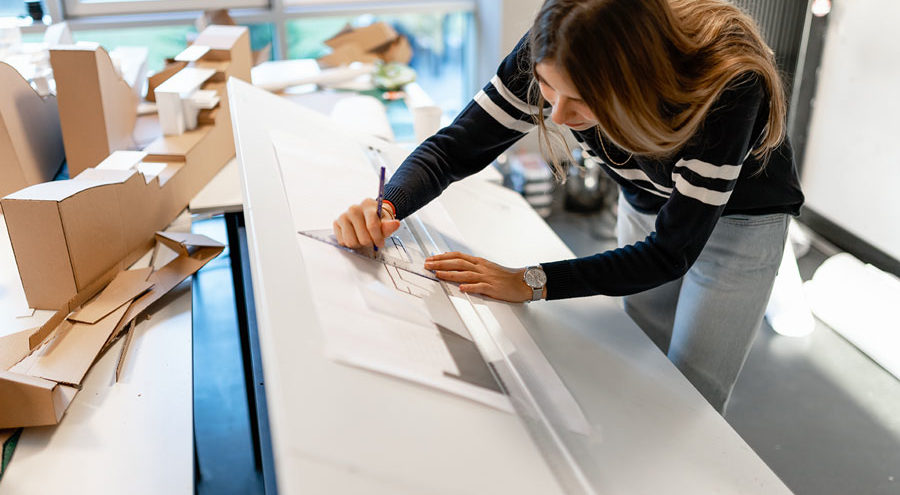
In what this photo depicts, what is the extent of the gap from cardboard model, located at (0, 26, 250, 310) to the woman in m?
0.47

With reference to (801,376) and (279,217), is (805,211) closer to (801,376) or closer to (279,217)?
(801,376)

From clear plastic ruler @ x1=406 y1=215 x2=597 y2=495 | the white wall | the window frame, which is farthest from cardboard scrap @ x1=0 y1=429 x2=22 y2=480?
the white wall

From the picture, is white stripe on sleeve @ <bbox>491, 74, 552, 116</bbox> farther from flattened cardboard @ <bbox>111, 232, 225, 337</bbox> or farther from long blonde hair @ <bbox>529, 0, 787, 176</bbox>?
flattened cardboard @ <bbox>111, 232, 225, 337</bbox>

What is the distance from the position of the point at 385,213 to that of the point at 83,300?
1.82 feet

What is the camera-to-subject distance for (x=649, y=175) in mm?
1251

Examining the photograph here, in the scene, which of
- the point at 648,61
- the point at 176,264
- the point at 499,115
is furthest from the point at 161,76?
the point at 648,61

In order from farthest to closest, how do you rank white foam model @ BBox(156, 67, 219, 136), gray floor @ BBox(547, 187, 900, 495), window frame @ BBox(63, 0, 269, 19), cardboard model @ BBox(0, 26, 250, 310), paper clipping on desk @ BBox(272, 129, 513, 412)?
window frame @ BBox(63, 0, 269, 19) < gray floor @ BBox(547, 187, 900, 495) < white foam model @ BBox(156, 67, 219, 136) < cardboard model @ BBox(0, 26, 250, 310) < paper clipping on desk @ BBox(272, 129, 513, 412)

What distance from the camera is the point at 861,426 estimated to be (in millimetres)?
2166

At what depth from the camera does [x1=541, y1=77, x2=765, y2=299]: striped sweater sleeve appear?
1035mm

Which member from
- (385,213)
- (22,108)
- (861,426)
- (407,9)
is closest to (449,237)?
(385,213)

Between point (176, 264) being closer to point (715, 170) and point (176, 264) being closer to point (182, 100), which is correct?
point (182, 100)

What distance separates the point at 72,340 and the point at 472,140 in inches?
30.0

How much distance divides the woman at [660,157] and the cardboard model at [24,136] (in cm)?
91

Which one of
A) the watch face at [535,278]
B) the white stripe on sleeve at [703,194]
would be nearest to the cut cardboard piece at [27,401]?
the watch face at [535,278]
